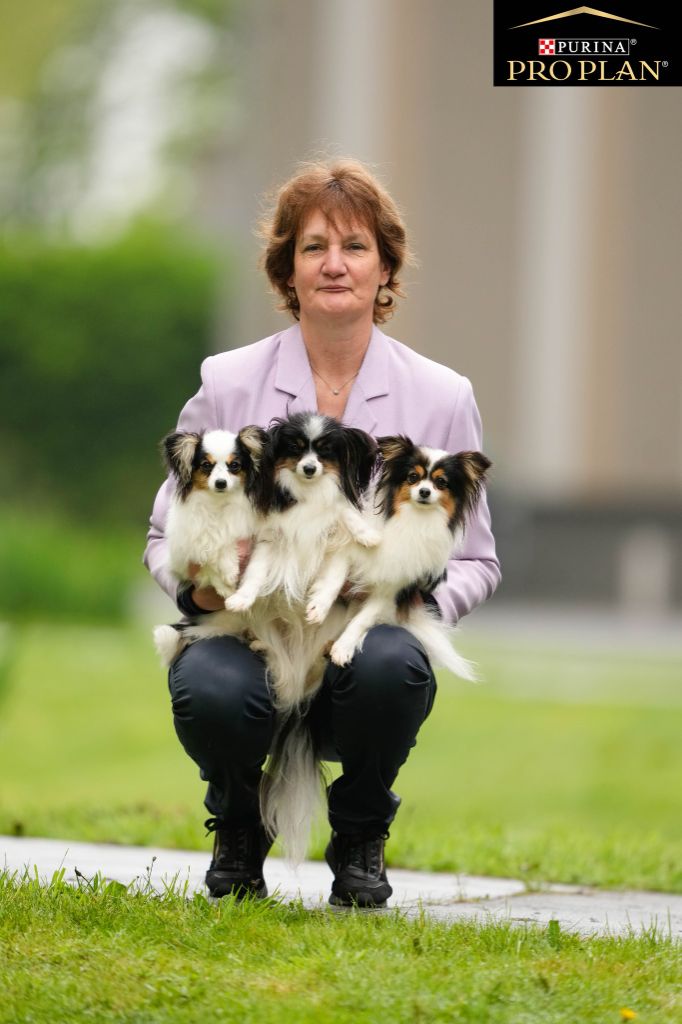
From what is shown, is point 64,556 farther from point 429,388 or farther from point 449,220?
point 429,388

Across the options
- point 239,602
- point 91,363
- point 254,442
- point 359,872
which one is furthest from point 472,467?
point 91,363

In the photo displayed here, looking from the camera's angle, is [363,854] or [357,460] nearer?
[357,460]

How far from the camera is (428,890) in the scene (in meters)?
4.71

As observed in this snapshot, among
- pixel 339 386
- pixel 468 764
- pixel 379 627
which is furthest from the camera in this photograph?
pixel 468 764

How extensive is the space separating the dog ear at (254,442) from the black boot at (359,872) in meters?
1.00

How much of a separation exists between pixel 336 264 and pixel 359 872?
60.4 inches

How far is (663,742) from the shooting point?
32.0 feet

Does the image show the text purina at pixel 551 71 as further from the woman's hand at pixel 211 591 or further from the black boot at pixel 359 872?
the black boot at pixel 359 872

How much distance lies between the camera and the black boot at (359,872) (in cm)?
418

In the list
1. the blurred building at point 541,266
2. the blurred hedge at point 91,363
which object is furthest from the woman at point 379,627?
the blurred hedge at point 91,363

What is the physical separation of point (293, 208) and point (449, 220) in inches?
564

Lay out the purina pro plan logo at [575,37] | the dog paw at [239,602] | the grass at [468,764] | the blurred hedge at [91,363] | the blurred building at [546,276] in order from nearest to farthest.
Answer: the dog paw at [239,602]
the grass at [468,764]
the purina pro plan logo at [575,37]
the blurred building at [546,276]
the blurred hedge at [91,363]

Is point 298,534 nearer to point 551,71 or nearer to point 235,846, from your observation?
point 235,846

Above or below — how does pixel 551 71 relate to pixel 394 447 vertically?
above
